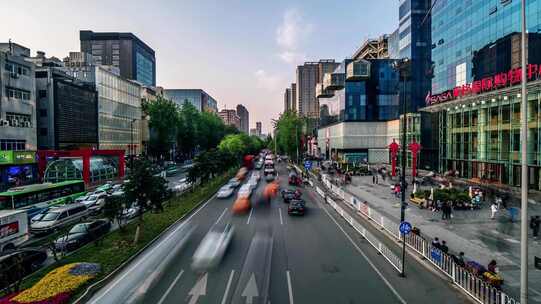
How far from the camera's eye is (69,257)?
688 inches

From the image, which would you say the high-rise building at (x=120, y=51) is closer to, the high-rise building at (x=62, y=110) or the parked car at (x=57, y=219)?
the high-rise building at (x=62, y=110)

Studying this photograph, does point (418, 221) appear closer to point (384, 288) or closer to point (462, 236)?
point (462, 236)

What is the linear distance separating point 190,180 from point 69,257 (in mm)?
23420

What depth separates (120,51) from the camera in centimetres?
14988

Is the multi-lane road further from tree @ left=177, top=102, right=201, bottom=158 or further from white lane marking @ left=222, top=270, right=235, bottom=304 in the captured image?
tree @ left=177, top=102, right=201, bottom=158

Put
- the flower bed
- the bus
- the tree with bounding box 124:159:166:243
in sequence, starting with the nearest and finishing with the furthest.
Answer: the flower bed < the tree with bounding box 124:159:166:243 < the bus

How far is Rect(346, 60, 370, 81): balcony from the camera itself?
83.6 metres

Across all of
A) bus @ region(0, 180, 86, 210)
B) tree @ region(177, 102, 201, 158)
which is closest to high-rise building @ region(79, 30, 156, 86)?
tree @ region(177, 102, 201, 158)

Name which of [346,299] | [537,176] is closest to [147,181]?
[346,299]

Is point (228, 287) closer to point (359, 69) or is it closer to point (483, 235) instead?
point (483, 235)

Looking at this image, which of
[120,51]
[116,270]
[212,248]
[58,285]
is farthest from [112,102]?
[120,51]

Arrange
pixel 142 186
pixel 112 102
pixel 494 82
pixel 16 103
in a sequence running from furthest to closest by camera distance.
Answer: pixel 112 102, pixel 16 103, pixel 494 82, pixel 142 186

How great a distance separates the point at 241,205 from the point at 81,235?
16.0 metres

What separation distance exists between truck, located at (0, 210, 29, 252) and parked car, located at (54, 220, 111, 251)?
260cm
